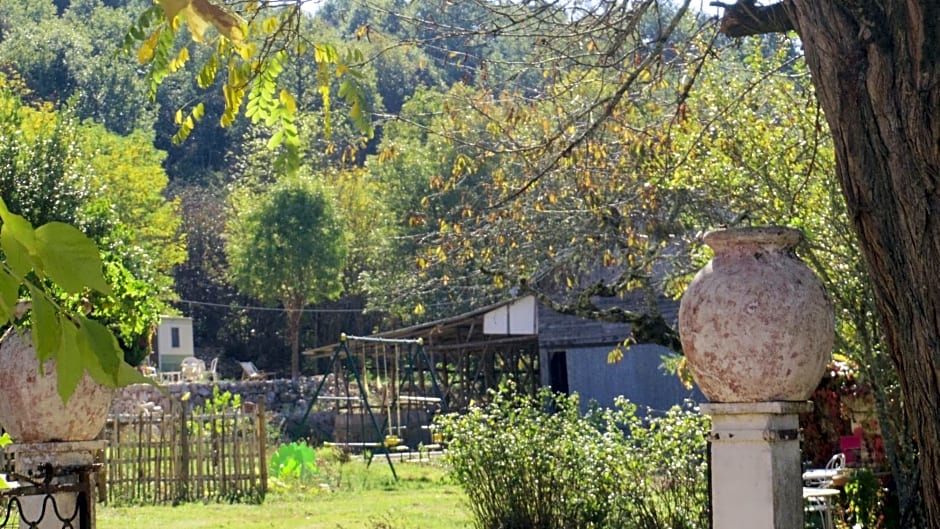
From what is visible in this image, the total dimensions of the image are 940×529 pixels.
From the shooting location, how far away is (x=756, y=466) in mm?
5125

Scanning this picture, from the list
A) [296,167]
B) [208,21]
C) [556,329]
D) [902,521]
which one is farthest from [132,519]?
[556,329]

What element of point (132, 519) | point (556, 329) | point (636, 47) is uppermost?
point (636, 47)

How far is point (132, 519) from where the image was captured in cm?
1473

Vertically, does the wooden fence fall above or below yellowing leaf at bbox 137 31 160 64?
below

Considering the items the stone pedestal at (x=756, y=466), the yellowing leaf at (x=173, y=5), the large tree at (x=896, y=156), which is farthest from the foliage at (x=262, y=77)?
the yellowing leaf at (x=173, y=5)

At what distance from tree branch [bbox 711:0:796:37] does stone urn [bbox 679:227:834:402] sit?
0.88 meters

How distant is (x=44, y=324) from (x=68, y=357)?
0.06 m

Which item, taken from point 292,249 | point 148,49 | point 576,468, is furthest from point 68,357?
point 292,249

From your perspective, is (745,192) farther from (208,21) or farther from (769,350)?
(208,21)

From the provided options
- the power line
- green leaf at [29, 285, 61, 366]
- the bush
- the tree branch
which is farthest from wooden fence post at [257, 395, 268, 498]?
the power line

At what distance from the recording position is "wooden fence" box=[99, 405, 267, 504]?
57.2 feet

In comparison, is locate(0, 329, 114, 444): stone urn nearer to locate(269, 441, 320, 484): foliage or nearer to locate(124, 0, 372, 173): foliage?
locate(124, 0, 372, 173): foliage

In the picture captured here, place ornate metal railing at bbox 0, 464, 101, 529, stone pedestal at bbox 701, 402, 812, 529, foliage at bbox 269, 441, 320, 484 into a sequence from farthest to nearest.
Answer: foliage at bbox 269, 441, 320, 484, ornate metal railing at bbox 0, 464, 101, 529, stone pedestal at bbox 701, 402, 812, 529

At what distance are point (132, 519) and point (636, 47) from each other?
9.52m
